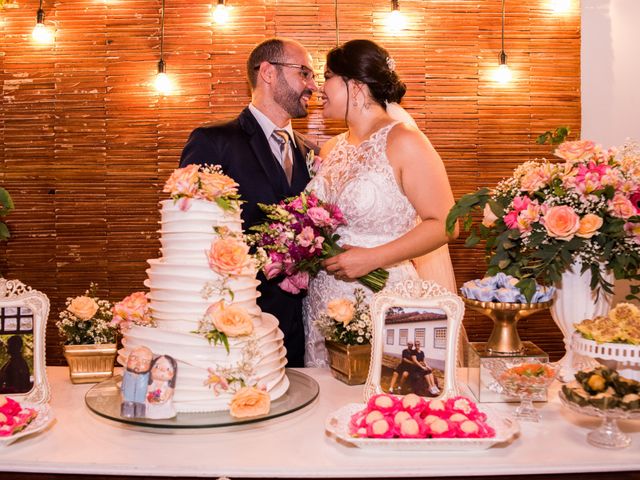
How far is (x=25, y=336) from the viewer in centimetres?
224

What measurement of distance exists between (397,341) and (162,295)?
2.58 ft

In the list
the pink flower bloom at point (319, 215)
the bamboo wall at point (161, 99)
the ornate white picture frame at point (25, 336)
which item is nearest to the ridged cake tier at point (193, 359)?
the ornate white picture frame at point (25, 336)

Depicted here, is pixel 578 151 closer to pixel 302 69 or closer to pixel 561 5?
pixel 302 69

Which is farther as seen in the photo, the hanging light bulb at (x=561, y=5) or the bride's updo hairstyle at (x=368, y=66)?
the hanging light bulb at (x=561, y=5)

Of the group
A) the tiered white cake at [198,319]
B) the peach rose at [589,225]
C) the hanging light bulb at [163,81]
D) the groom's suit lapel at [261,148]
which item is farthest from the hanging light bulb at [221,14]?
the peach rose at [589,225]

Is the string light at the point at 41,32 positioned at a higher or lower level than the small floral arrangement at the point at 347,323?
higher

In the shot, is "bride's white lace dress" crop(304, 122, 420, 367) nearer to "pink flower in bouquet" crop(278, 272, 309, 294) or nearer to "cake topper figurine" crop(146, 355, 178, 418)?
"pink flower in bouquet" crop(278, 272, 309, 294)

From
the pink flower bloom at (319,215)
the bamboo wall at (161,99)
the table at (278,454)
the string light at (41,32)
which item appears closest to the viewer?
the table at (278,454)

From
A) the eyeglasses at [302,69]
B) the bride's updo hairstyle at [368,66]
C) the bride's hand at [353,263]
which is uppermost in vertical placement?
the eyeglasses at [302,69]

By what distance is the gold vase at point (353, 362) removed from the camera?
2447mm

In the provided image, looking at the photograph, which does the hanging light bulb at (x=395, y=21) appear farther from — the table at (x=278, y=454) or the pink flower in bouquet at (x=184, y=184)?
the table at (x=278, y=454)

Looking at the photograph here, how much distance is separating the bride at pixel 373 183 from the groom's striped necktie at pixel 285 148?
15.2 inches

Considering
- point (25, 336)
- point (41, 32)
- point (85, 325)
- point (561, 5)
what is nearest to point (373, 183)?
point (85, 325)

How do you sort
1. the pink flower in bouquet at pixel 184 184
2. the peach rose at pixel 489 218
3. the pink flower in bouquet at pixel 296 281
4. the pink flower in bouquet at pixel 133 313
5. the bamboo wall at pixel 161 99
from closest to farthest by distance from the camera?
the pink flower in bouquet at pixel 184 184 → the pink flower in bouquet at pixel 133 313 → the peach rose at pixel 489 218 → the pink flower in bouquet at pixel 296 281 → the bamboo wall at pixel 161 99
